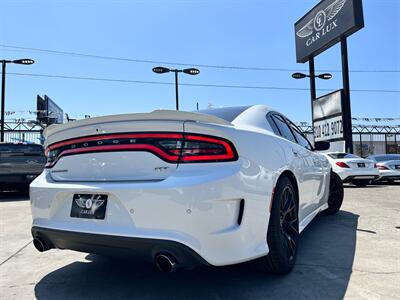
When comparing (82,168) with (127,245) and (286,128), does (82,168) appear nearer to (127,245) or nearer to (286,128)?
(127,245)

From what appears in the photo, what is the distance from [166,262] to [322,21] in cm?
2025

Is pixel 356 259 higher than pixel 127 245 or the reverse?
the reverse

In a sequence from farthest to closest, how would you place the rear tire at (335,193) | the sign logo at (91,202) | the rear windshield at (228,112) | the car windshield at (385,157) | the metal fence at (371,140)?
the metal fence at (371,140), the car windshield at (385,157), the rear tire at (335,193), the rear windshield at (228,112), the sign logo at (91,202)

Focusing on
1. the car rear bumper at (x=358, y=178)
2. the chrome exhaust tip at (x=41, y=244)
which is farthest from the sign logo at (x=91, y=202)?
the car rear bumper at (x=358, y=178)

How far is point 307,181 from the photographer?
4012mm

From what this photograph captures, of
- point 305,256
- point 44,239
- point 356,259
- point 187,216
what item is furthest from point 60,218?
point 356,259

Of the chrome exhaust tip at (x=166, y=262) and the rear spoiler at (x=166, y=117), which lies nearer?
the chrome exhaust tip at (x=166, y=262)

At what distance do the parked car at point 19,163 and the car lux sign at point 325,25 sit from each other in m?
14.5

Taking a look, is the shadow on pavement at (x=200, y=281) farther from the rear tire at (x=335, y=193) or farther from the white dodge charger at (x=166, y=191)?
the rear tire at (x=335, y=193)

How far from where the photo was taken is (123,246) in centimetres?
246

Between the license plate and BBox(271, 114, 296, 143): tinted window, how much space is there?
1824 millimetres

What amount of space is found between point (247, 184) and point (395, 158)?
14.1 m

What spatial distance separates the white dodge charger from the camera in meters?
2.37

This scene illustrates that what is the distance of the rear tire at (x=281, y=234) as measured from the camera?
291 cm
